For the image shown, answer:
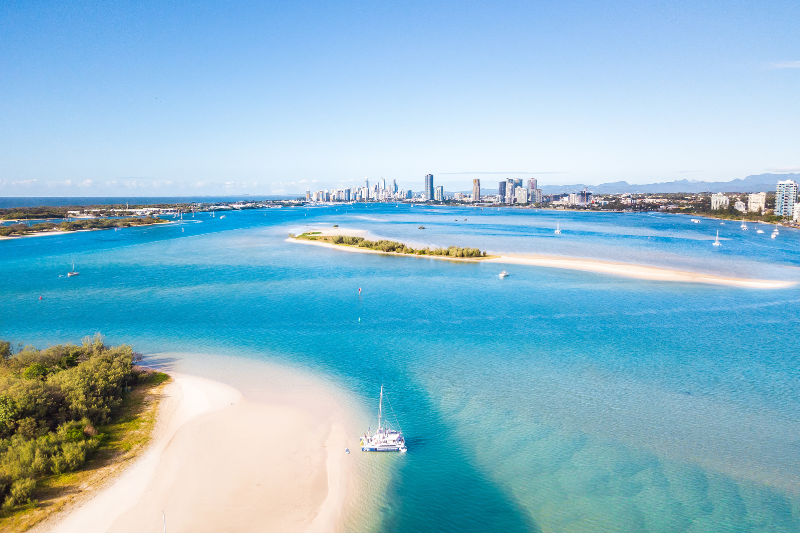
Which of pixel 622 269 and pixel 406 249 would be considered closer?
pixel 622 269

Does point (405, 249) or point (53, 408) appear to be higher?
point (405, 249)

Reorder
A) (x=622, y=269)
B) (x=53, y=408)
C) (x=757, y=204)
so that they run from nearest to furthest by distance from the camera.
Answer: (x=53, y=408) → (x=622, y=269) → (x=757, y=204)

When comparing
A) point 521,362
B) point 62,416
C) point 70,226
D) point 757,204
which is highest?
point 757,204

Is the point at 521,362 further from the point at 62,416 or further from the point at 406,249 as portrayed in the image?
the point at 406,249

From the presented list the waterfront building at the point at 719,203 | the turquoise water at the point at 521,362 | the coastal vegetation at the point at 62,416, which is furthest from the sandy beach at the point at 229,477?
the waterfront building at the point at 719,203

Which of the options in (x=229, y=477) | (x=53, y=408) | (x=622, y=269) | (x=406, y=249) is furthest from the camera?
(x=406, y=249)

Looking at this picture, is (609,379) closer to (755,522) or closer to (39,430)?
(755,522)

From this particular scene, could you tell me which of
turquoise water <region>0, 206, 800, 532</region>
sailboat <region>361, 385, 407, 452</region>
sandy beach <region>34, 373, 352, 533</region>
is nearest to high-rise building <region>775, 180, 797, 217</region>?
turquoise water <region>0, 206, 800, 532</region>

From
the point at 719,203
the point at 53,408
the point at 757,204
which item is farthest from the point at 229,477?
the point at 719,203
